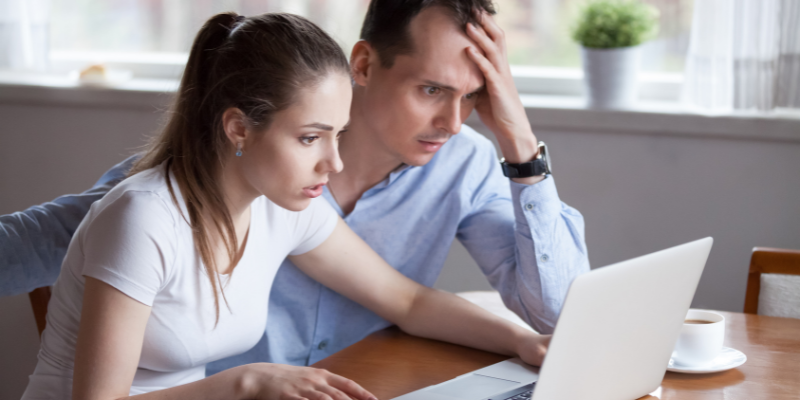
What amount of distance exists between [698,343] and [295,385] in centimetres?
57

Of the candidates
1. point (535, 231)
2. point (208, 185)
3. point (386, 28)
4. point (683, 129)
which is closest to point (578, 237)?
point (535, 231)

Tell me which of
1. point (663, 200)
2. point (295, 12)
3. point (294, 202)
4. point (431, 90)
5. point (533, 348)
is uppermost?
point (295, 12)

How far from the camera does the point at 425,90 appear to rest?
129cm

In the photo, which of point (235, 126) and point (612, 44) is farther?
point (612, 44)

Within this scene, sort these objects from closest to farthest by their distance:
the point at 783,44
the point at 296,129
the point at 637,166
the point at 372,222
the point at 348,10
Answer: the point at 296,129, the point at 372,222, the point at 783,44, the point at 637,166, the point at 348,10

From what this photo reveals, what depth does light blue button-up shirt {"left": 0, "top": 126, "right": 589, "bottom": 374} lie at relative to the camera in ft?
4.21

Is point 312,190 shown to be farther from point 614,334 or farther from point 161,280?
point 614,334

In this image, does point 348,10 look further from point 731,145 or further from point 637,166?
point 731,145

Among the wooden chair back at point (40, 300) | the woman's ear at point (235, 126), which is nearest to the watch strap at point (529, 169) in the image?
the woman's ear at point (235, 126)

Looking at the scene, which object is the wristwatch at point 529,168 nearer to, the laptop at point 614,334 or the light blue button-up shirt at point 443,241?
the light blue button-up shirt at point 443,241

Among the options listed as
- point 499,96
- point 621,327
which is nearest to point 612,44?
point 499,96

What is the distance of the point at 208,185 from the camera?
42.3 inches

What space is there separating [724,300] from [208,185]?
1573 mm

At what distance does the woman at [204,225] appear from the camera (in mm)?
934
